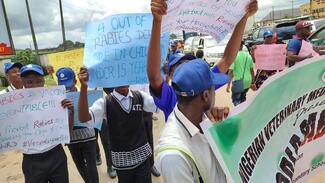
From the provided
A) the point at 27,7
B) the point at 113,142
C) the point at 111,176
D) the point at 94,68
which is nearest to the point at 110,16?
the point at 94,68

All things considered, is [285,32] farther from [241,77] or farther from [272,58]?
[272,58]

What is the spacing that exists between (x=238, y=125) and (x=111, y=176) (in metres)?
3.66

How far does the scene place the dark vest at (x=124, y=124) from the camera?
3389 mm

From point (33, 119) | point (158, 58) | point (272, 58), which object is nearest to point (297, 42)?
point (272, 58)

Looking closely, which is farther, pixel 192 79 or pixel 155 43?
pixel 155 43

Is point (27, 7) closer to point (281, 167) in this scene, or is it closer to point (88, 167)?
point (88, 167)

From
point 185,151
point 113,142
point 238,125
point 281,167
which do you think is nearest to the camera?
point 185,151

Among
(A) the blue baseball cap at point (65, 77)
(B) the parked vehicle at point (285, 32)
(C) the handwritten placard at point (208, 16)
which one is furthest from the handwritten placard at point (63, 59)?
(B) the parked vehicle at point (285, 32)

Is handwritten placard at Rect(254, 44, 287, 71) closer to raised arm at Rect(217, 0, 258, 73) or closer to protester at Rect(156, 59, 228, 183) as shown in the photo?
raised arm at Rect(217, 0, 258, 73)

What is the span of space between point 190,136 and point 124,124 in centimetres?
177

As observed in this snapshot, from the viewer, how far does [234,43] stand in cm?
286

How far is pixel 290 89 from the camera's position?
2416mm

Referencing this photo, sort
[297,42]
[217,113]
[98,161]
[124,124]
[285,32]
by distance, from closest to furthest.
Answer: [217,113] → [124,124] → [297,42] → [98,161] → [285,32]

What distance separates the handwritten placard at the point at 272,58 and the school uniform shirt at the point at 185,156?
4761 mm
